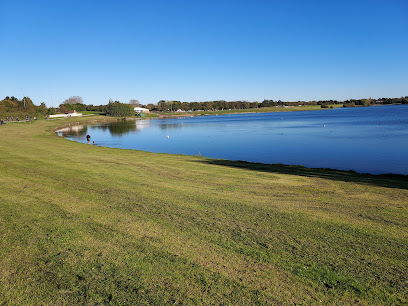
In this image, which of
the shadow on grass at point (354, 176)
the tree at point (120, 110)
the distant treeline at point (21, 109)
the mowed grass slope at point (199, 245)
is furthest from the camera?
the tree at point (120, 110)

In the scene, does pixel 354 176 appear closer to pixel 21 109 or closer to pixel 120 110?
pixel 21 109

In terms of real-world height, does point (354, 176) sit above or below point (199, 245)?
below

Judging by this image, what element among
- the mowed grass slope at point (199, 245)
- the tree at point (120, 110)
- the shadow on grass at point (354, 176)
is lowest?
the shadow on grass at point (354, 176)

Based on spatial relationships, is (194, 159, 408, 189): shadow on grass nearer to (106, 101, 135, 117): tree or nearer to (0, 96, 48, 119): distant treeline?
(0, 96, 48, 119): distant treeline

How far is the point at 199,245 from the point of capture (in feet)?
18.7

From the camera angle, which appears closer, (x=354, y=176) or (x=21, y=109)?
(x=354, y=176)

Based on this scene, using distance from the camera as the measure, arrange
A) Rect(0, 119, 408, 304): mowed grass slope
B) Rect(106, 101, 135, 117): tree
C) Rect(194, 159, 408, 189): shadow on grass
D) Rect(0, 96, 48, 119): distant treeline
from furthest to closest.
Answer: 1. Rect(106, 101, 135, 117): tree
2. Rect(0, 96, 48, 119): distant treeline
3. Rect(194, 159, 408, 189): shadow on grass
4. Rect(0, 119, 408, 304): mowed grass slope

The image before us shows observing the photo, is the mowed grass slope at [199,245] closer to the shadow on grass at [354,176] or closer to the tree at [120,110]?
the shadow on grass at [354,176]

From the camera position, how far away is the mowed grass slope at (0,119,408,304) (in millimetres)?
4289

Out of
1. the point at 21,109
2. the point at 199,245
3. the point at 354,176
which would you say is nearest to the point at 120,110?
the point at 21,109

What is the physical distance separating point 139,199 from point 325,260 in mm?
5399

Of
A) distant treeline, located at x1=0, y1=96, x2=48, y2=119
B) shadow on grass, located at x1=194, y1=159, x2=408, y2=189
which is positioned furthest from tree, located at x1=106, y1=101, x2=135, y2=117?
shadow on grass, located at x1=194, y1=159, x2=408, y2=189

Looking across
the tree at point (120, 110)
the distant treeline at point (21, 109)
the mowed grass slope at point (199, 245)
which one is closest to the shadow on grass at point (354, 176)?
the mowed grass slope at point (199, 245)

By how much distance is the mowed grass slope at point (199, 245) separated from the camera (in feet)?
14.1
